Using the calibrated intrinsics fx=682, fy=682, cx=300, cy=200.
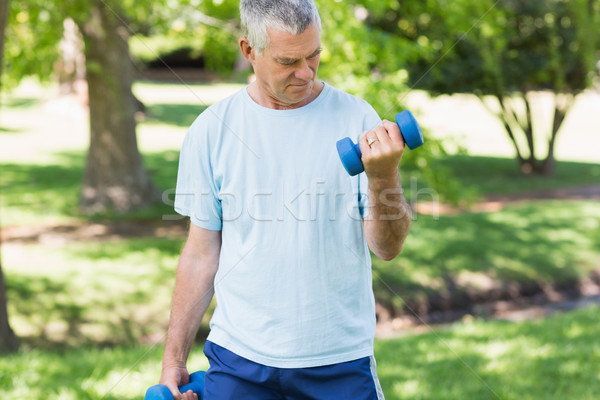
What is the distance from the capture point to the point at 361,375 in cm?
→ 190

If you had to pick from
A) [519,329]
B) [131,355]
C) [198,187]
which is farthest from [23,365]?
[519,329]

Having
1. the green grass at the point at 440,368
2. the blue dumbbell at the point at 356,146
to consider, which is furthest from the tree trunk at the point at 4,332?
the blue dumbbell at the point at 356,146

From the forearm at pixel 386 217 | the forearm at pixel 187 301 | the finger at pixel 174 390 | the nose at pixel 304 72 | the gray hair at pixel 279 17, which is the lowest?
the finger at pixel 174 390

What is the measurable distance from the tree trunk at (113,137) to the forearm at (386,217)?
822cm

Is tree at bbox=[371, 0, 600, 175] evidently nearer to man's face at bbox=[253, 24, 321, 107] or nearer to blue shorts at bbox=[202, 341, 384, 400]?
man's face at bbox=[253, 24, 321, 107]

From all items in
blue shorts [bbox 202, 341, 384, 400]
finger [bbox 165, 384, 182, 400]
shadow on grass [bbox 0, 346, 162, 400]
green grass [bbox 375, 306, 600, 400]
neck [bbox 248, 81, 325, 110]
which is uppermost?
neck [bbox 248, 81, 325, 110]

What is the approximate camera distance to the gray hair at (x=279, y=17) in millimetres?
1809

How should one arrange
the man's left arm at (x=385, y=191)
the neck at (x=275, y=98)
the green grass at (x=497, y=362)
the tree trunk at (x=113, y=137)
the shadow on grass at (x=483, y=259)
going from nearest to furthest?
the man's left arm at (x=385, y=191)
the neck at (x=275, y=98)
the green grass at (x=497, y=362)
the shadow on grass at (x=483, y=259)
the tree trunk at (x=113, y=137)

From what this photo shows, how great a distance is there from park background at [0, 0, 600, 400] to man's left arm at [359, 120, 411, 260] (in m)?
2.37

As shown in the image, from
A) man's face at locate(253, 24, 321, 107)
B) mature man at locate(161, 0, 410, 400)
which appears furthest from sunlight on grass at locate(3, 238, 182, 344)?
man's face at locate(253, 24, 321, 107)

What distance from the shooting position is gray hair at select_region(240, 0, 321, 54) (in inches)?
71.2

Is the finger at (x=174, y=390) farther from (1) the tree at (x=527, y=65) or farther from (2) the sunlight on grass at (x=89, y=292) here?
(1) the tree at (x=527, y=65)

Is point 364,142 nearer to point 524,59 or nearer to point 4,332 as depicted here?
point 4,332

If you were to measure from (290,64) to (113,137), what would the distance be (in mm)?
8418
